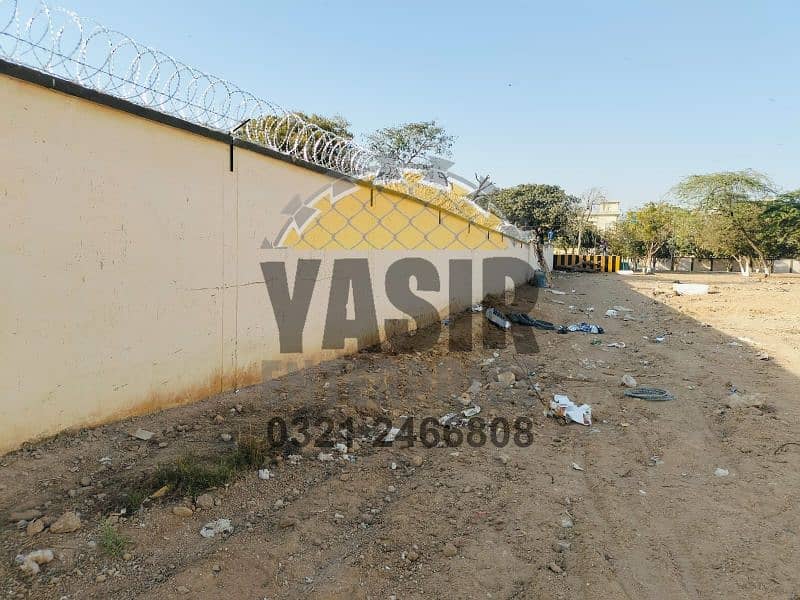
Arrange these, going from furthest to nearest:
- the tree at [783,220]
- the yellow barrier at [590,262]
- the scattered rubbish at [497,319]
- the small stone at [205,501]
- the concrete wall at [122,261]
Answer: the yellow barrier at [590,262], the tree at [783,220], the scattered rubbish at [497,319], the concrete wall at [122,261], the small stone at [205,501]

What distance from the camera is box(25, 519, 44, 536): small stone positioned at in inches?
74.8

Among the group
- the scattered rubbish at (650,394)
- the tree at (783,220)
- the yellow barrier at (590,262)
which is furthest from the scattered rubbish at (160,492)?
the yellow barrier at (590,262)

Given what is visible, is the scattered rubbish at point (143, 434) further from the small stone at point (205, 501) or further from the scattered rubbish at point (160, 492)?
the small stone at point (205, 501)

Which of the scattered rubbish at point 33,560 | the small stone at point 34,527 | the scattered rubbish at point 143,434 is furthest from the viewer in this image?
the scattered rubbish at point 143,434

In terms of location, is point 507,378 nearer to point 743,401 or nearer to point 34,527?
point 743,401

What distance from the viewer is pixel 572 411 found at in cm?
362

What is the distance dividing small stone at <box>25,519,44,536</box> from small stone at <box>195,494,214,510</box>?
568 millimetres

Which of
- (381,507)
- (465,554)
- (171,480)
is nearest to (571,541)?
(465,554)

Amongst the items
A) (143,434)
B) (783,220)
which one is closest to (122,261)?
(143,434)

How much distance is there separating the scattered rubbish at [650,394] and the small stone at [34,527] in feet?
13.1

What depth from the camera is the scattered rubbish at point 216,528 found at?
204 centimetres

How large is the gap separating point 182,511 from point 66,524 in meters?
0.42

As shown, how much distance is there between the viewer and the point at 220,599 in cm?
168

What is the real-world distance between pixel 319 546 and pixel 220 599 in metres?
0.44
